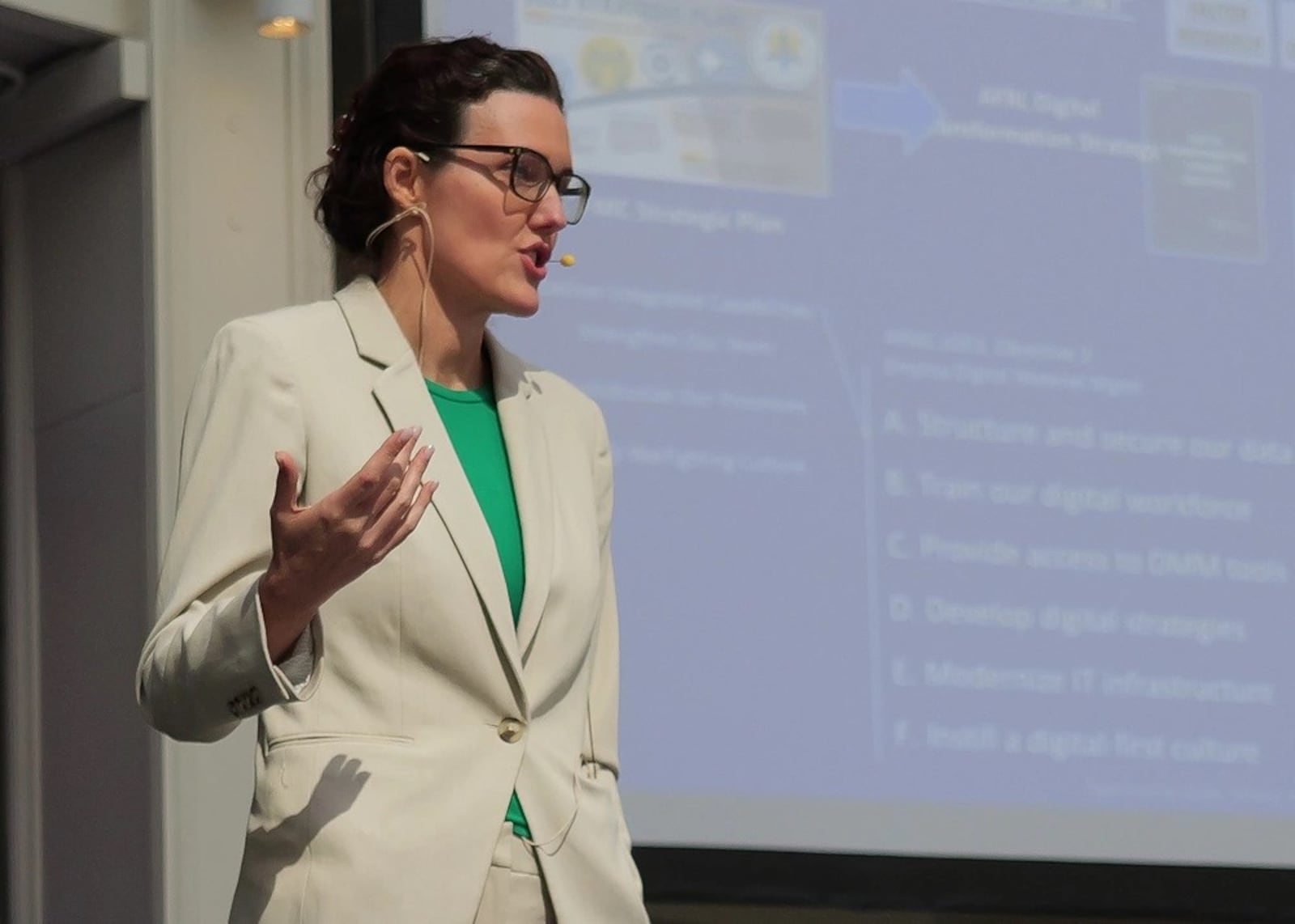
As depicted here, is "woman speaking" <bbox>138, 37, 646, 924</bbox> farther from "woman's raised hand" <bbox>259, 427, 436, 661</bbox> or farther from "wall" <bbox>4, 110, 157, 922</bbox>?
"wall" <bbox>4, 110, 157, 922</bbox>

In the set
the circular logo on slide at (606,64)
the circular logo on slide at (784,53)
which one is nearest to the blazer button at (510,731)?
the circular logo on slide at (606,64)

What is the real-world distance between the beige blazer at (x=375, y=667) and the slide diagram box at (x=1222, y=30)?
7.81 ft

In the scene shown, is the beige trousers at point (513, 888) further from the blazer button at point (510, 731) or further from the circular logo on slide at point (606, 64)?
the circular logo on slide at point (606, 64)

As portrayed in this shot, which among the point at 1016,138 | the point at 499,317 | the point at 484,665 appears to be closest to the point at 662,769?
the point at 499,317

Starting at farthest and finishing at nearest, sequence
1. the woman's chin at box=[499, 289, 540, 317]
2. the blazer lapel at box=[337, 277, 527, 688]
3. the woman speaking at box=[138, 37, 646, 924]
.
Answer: the woman's chin at box=[499, 289, 540, 317] < the blazer lapel at box=[337, 277, 527, 688] < the woman speaking at box=[138, 37, 646, 924]

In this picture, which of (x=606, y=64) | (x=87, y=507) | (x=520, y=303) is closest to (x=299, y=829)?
(x=520, y=303)

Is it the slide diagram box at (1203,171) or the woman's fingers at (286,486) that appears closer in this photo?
the woman's fingers at (286,486)

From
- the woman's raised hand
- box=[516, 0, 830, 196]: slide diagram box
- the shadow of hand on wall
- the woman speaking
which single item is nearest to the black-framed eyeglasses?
the woman speaking

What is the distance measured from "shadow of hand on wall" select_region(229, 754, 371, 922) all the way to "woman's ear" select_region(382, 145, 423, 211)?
535 millimetres

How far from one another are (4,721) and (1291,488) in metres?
2.21

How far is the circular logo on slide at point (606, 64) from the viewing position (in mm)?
3582

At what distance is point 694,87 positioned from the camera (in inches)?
144

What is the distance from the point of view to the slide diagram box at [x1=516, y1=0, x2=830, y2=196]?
11.7 feet

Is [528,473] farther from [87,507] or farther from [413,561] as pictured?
[87,507]
